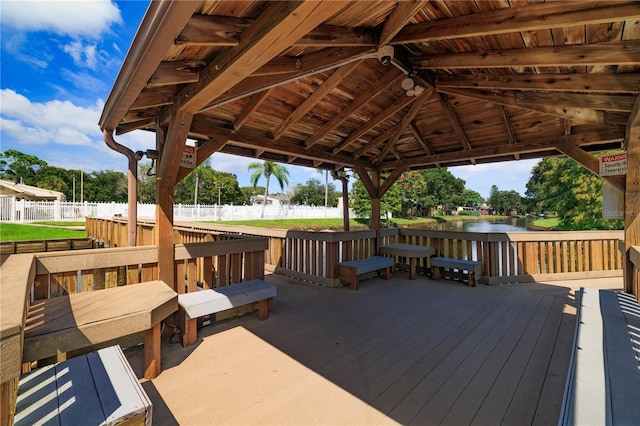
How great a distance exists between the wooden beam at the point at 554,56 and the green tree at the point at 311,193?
1752 inches

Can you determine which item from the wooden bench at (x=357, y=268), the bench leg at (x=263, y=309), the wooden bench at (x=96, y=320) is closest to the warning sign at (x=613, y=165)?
the wooden bench at (x=357, y=268)

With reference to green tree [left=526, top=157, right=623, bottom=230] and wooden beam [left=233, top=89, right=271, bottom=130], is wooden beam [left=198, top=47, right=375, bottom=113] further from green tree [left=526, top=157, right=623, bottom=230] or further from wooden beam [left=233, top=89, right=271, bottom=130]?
green tree [left=526, top=157, right=623, bottom=230]

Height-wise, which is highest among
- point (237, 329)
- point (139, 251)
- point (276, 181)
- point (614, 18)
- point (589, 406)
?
point (276, 181)

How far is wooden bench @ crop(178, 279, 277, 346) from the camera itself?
2.67m

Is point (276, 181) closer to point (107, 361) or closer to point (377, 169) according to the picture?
point (377, 169)

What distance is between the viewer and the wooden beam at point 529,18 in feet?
5.52

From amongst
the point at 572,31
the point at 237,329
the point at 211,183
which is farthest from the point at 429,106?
the point at 211,183

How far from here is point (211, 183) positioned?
110 feet

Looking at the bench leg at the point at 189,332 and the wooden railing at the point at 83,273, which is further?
the bench leg at the point at 189,332

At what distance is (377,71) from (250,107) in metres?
1.70

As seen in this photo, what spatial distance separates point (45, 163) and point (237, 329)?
51601mm

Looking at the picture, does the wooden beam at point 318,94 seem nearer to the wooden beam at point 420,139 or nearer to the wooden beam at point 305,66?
the wooden beam at point 305,66

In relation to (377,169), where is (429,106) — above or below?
above

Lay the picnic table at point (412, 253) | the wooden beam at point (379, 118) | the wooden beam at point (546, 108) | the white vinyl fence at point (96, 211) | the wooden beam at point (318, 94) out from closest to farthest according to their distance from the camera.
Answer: the wooden beam at point (318, 94)
the wooden beam at point (546, 108)
the wooden beam at point (379, 118)
the picnic table at point (412, 253)
the white vinyl fence at point (96, 211)
